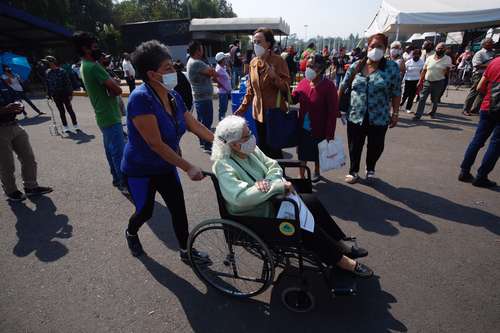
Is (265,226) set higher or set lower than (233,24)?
lower

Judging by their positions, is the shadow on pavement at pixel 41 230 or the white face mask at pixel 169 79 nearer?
the white face mask at pixel 169 79

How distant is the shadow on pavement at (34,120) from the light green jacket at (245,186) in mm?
9024

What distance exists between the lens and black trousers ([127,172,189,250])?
2.29 m

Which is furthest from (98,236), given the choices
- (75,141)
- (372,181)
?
(75,141)

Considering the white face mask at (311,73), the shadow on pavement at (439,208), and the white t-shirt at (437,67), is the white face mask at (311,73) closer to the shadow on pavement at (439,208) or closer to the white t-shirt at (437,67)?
the shadow on pavement at (439,208)

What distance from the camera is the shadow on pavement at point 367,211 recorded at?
3.04m

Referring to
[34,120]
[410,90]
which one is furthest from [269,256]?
[34,120]

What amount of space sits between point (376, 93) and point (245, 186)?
2410 millimetres

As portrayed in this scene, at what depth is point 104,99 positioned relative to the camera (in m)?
3.41

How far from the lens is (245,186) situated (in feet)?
6.39

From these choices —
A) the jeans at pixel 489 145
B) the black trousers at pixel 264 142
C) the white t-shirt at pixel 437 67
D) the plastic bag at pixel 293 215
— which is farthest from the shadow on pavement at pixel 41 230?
the white t-shirt at pixel 437 67

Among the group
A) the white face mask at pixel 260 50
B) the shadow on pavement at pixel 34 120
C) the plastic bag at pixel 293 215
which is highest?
the white face mask at pixel 260 50

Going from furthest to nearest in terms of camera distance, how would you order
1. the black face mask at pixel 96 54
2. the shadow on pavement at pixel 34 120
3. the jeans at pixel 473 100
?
the shadow on pavement at pixel 34 120 < the jeans at pixel 473 100 < the black face mask at pixel 96 54

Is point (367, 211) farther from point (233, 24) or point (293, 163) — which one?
point (233, 24)
